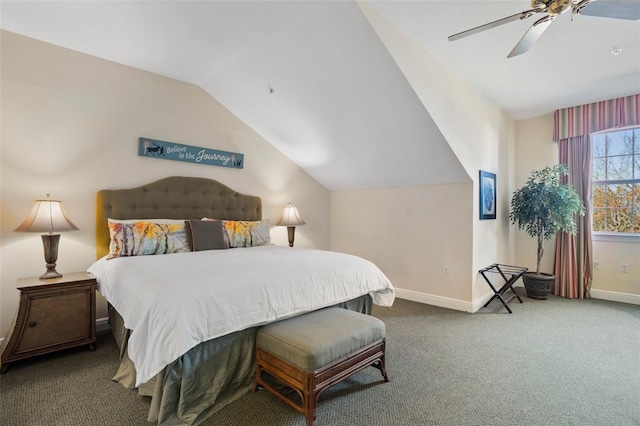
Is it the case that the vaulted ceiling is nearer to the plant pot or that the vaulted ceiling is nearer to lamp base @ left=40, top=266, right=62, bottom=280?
the plant pot

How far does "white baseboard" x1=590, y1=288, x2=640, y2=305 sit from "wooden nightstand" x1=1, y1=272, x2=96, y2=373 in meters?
5.87

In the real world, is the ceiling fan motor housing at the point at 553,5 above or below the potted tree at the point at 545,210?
above

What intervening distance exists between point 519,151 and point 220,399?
5.27 metres

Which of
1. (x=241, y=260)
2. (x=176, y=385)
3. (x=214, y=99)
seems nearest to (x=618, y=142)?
(x=241, y=260)

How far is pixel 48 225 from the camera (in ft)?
8.29

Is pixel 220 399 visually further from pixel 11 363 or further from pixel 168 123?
pixel 168 123

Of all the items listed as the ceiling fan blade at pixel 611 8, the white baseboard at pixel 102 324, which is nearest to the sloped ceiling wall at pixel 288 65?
the ceiling fan blade at pixel 611 8

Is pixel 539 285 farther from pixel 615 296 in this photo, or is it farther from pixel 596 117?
pixel 596 117

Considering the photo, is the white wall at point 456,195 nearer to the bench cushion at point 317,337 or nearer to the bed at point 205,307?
the bed at point 205,307

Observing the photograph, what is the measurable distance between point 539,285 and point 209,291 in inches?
169

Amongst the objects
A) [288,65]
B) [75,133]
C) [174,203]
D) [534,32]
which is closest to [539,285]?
[534,32]

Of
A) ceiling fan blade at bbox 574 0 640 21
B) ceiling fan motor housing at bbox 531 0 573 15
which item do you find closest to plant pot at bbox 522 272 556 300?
ceiling fan blade at bbox 574 0 640 21

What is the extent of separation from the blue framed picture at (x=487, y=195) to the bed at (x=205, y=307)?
1.93 m

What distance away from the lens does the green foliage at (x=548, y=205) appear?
4.00 m
